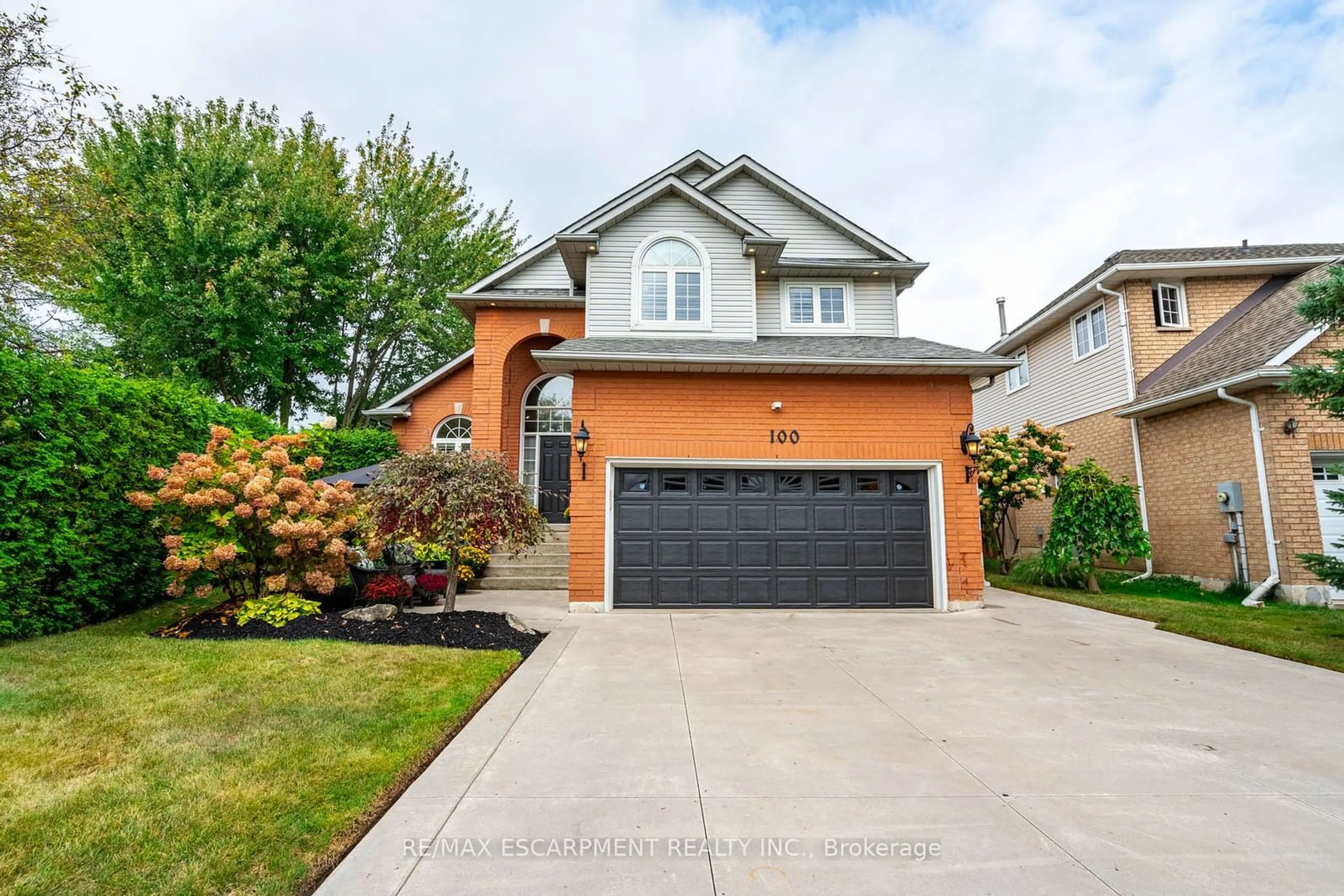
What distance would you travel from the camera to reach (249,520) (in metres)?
6.75

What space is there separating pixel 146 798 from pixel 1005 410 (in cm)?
1993

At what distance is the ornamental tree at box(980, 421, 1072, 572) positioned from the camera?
1239 cm

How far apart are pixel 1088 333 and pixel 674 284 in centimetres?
1079

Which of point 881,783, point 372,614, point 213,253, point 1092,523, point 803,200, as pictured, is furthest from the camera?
point 213,253

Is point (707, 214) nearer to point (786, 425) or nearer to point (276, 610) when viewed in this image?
point (786, 425)

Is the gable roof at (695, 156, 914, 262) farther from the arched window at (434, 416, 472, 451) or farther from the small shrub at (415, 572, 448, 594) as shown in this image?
the small shrub at (415, 572, 448, 594)

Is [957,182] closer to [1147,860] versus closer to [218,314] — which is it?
[1147,860]

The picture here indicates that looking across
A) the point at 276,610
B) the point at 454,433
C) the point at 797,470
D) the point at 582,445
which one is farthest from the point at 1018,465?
the point at 276,610

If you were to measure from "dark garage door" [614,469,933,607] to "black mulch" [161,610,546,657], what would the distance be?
7.81 ft

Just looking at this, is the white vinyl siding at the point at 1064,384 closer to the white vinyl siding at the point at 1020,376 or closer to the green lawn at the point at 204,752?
the white vinyl siding at the point at 1020,376

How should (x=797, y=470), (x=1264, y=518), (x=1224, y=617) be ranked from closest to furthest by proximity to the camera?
(x=1224, y=617) < (x=797, y=470) < (x=1264, y=518)

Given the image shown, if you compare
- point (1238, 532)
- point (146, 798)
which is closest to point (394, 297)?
point (146, 798)

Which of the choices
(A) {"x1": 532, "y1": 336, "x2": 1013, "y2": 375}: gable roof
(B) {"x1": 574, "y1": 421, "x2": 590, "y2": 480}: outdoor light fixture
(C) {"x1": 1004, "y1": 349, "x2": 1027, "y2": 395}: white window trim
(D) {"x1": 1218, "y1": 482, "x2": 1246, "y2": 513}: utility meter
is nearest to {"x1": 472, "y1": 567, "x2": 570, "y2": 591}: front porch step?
(B) {"x1": 574, "y1": 421, "x2": 590, "y2": 480}: outdoor light fixture

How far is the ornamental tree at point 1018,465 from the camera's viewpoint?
12.4 meters
